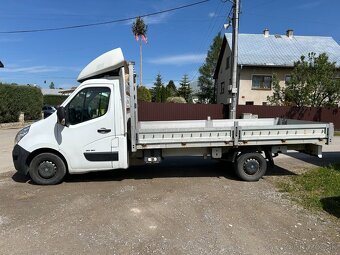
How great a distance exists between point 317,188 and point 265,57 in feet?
78.4

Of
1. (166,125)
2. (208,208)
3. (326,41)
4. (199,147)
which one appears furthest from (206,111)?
(326,41)

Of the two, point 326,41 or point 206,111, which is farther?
point 326,41

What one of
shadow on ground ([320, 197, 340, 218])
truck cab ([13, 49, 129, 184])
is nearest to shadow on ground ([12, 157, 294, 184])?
truck cab ([13, 49, 129, 184])

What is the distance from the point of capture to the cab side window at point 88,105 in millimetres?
6895

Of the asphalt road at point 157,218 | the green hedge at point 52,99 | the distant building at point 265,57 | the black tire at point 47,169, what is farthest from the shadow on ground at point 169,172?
the green hedge at point 52,99

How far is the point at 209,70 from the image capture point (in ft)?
170

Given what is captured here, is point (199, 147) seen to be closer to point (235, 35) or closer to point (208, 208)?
point (208, 208)

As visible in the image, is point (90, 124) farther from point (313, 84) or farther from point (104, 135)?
point (313, 84)

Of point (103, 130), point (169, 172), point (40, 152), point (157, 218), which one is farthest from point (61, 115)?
point (169, 172)

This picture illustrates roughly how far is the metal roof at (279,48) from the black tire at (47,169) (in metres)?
23.3

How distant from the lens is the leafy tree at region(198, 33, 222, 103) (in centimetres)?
5162

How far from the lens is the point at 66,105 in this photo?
6.86 m

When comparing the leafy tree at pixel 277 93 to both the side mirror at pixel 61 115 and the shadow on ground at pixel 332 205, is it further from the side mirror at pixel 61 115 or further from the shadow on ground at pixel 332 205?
the side mirror at pixel 61 115

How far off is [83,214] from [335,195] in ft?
16.0
